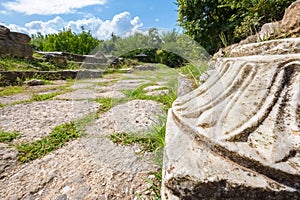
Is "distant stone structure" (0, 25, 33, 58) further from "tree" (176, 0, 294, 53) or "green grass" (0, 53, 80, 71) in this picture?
"tree" (176, 0, 294, 53)

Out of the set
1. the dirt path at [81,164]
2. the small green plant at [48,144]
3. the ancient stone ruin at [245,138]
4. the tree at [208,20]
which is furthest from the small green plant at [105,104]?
the tree at [208,20]

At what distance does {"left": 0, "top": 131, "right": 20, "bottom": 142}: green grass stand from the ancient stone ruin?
140 centimetres

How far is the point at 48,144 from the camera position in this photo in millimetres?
1579

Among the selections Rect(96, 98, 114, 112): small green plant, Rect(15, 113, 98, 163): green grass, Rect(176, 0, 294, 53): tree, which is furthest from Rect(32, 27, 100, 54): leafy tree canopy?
Rect(15, 113, 98, 163): green grass

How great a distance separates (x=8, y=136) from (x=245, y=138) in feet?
5.86

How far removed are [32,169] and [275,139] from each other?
1340 millimetres

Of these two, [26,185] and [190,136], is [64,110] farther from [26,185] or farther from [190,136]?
[190,136]

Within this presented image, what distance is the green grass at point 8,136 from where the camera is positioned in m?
1.63

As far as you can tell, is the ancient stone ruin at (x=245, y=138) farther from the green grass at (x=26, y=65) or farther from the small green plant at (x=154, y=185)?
the green grass at (x=26, y=65)

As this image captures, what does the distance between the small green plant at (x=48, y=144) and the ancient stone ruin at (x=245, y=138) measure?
1021 mm

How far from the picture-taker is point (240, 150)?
0.70 metres

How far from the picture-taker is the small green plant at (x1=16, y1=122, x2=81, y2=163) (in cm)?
143

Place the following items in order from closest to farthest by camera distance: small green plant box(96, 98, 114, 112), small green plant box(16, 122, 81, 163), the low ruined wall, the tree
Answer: small green plant box(16, 122, 81, 163), small green plant box(96, 98, 114, 112), the low ruined wall, the tree

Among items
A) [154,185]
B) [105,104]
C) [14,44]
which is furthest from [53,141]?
[14,44]
